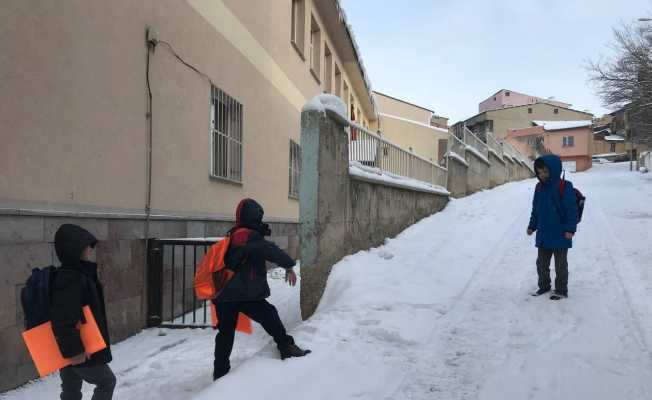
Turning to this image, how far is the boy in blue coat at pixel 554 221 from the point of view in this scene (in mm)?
5160

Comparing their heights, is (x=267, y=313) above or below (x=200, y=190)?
below

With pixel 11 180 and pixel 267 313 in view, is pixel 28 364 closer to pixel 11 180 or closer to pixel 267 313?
pixel 11 180

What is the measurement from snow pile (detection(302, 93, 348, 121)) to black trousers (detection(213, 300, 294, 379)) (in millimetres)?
2473

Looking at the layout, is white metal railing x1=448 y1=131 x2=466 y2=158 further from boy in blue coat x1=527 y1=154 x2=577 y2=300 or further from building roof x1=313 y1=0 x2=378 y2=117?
boy in blue coat x1=527 y1=154 x2=577 y2=300

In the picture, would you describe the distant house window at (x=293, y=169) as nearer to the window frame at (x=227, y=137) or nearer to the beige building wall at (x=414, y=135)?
the window frame at (x=227, y=137)

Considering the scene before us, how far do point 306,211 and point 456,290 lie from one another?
1953 mm

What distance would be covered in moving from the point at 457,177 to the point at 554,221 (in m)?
9.47

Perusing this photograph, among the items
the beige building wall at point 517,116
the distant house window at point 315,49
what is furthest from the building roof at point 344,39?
the beige building wall at point 517,116

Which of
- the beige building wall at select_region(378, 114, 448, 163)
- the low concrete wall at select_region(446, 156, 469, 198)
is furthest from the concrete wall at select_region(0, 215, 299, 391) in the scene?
the beige building wall at select_region(378, 114, 448, 163)

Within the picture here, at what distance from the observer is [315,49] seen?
48.4 ft

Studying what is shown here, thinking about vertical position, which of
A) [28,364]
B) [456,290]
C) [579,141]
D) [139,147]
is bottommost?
[28,364]

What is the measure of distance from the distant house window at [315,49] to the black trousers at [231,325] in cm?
1119

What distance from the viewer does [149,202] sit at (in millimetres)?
5898

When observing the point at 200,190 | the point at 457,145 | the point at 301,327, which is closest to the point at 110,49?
the point at 200,190
